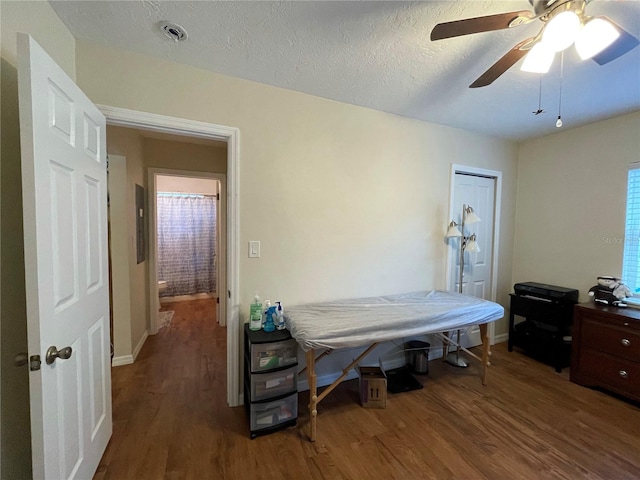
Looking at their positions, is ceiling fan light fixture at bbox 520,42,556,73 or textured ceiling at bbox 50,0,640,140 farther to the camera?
textured ceiling at bbox 50,0,640,140

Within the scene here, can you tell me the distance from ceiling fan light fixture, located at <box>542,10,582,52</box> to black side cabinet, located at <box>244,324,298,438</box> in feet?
6.73

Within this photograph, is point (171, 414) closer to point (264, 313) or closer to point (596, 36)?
point (264, 313)

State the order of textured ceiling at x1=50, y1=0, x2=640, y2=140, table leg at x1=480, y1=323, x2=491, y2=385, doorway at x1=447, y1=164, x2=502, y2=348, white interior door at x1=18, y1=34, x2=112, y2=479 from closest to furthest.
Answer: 1. white interior door at x1=18, y1=34, x2=112, y2=479
2. textured ceiling at x1=50, y1=0, x2=640, y2=140
3. table leg at x1=480, y1=323, x2=491, y2=385
4. doorway at x1=447, y1=164, x2=502, y2=348

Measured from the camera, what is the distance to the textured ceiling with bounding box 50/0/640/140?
4.30ft

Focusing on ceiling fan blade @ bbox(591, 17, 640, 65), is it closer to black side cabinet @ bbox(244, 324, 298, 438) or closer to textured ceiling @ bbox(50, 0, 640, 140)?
textured ceiling @ bbox(50, 0, 640, 140)

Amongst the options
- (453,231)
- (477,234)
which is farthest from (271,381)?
(477,234)

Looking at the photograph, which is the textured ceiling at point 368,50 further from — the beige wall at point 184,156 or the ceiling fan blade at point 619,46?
the beige wall at point 184,156

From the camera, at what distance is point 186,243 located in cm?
518

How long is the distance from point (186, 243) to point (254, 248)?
12.3 ft

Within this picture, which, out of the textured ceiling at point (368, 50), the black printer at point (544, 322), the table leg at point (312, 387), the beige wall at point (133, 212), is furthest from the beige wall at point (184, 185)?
the black printer at point (544, 322)

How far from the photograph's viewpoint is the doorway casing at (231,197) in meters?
1.78

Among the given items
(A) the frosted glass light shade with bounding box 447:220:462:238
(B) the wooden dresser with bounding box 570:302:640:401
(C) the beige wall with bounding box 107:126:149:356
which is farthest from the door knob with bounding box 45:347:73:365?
(B) the wooden dresser with bounding box 570:302:640:401

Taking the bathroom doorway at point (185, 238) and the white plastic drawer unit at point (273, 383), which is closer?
the white plastic drawer unit at point (273, 383)

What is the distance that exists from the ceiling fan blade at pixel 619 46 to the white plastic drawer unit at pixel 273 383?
2318mm
